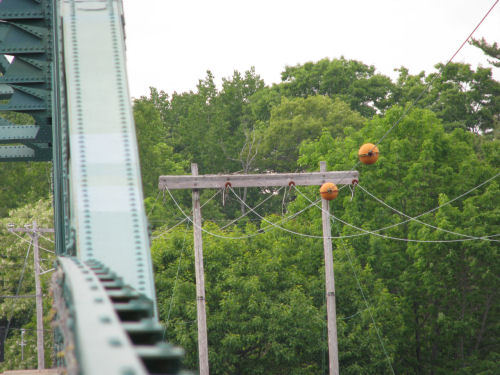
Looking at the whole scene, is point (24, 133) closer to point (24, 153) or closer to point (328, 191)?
point (24, 153)

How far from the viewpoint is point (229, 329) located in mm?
26875

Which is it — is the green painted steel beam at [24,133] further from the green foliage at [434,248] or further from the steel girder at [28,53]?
the green foliage at [434,248]

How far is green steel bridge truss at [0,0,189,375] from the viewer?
2906 mm

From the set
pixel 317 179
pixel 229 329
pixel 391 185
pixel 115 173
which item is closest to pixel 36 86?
pixel 115 173

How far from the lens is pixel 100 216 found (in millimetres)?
5301

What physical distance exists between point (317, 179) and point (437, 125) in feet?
50.1

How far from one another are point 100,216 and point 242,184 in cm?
1636

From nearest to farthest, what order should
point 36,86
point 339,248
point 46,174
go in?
1. point 36,86
2. point 339,248
3. point 46,174

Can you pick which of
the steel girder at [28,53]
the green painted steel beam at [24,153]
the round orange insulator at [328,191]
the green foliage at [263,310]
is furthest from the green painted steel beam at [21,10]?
the green foliage at [263,310]

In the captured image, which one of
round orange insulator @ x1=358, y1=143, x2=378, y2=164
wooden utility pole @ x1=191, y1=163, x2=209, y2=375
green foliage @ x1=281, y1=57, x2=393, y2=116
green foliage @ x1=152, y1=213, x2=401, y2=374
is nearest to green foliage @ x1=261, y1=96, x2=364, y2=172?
green foliage @ x1=281, y1=57, x2=393, y2=116

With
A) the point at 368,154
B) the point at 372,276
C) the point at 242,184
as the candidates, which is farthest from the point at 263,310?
the point at 368,154

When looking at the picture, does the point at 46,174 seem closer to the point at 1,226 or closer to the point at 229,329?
the point at 1,226

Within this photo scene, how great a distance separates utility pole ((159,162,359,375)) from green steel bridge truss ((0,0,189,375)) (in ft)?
40.9

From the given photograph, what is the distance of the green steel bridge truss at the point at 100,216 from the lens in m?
2.91
